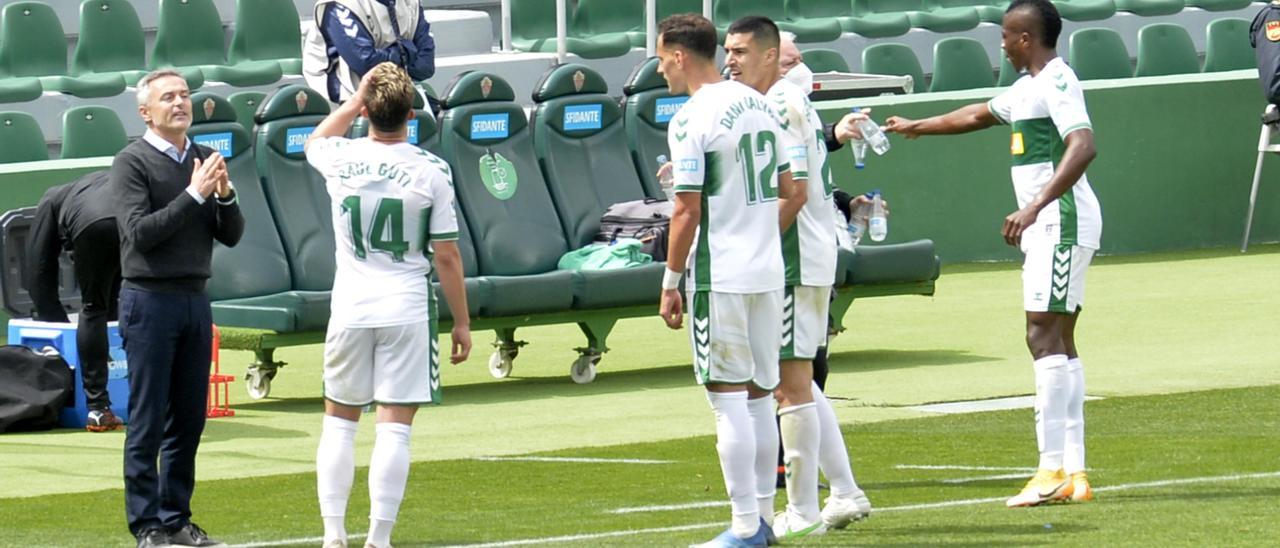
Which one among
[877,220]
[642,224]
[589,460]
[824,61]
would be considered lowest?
[589,460]

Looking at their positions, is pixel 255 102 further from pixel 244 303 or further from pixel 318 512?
pixel 318 512

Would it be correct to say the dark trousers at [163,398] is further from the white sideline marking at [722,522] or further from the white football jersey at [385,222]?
the white football jersey at [385,222]

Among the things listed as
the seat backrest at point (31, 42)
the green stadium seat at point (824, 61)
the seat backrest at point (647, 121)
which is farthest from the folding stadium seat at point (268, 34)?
the seat backrest at point (647, 121)

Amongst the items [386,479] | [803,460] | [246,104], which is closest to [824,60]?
[246,104]

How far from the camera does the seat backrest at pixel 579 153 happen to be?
15.3 m

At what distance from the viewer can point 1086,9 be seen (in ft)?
83.7

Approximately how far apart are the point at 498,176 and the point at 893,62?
7610mm

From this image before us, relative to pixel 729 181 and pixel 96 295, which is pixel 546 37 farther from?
pixel 729 181

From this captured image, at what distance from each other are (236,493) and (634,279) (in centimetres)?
445

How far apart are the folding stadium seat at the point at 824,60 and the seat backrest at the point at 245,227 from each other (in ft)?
24.0

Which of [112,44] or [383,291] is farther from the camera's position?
[112,44]

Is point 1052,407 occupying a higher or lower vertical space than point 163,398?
lower

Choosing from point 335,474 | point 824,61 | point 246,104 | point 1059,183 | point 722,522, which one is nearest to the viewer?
point 335,474

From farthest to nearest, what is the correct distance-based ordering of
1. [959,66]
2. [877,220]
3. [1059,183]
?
[959,66]
[877,220]
[1059,183]
